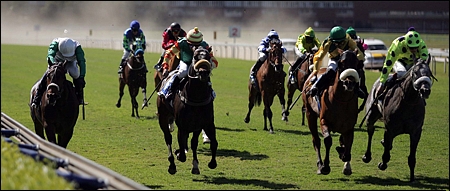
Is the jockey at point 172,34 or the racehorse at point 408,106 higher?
the jockey at point 172,34

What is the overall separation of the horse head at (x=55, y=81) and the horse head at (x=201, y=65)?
71.3 inches

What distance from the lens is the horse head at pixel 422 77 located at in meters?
10.0

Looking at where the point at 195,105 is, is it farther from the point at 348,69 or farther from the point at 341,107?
the point at 348,69

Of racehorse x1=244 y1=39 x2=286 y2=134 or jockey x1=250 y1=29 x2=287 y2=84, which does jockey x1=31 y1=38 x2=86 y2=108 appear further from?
jockey x1=250 y1=29 x2=287 y2=84

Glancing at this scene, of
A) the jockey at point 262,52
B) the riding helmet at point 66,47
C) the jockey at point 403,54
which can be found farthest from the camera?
the jockey at point 262,52

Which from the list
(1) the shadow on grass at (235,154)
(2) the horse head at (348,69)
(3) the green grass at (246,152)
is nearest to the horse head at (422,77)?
(2) the horse head at (348,69)

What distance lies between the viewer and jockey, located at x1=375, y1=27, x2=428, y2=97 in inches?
429

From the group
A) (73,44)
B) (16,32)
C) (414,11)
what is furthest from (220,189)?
(16,32)

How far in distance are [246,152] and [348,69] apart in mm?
3736

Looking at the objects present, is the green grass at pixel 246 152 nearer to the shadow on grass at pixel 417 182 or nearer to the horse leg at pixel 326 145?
the shadow on grass at pixel 417 182

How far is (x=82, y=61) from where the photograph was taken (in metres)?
11.6

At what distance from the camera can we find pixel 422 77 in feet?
33.2

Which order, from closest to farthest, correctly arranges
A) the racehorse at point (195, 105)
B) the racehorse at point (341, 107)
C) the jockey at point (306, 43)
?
1. the racehorse at point (341, 107)
2. the racehorse at point (195, 105)
3. the jockey at point (306, 43)

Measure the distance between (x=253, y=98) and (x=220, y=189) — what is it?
8003mm
